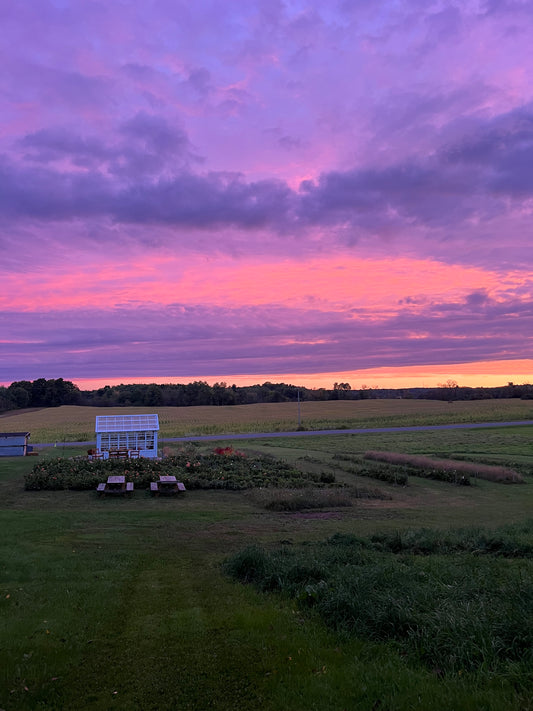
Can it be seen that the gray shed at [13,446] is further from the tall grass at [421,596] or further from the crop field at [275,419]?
the tall grass at [421,596]

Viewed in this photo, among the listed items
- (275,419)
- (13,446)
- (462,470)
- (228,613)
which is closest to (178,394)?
(275,419)

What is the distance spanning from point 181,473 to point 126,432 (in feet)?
33.1

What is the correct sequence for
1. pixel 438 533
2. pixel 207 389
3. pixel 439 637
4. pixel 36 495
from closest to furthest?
pixel 439 637
pixel 438 533
pixel 36 495
pixel 207 389

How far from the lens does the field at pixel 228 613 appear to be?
→ 14.9 ft

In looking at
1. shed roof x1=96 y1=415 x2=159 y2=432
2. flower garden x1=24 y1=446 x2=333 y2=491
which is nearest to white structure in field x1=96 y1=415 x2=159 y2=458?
shed roof x1=96 y1=415 x2=159 y2=432

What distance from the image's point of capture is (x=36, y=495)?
17.3 meters

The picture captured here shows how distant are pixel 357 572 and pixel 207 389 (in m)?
96.2

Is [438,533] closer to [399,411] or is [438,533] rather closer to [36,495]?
[36,495]

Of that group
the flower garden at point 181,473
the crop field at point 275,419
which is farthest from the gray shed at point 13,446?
the crop field at point 275,419

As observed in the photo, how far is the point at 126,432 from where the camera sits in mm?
29359

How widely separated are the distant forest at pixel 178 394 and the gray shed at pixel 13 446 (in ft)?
215

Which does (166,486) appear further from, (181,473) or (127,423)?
(127,423)

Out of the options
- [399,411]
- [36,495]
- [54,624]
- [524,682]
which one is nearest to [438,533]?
[524,682]

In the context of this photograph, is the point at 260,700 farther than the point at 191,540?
No
